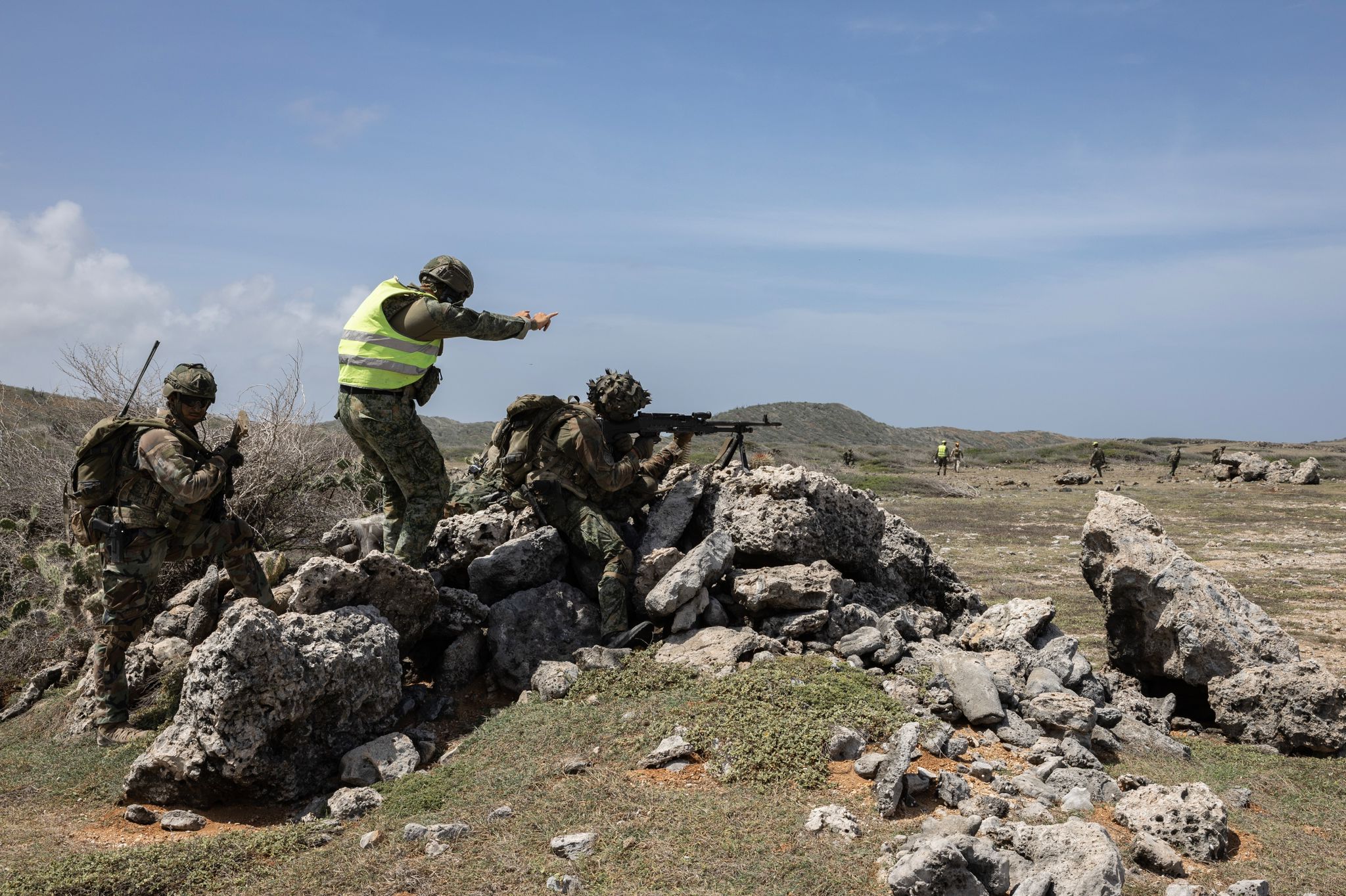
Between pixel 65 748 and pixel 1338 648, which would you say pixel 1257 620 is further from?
pixel 65 748

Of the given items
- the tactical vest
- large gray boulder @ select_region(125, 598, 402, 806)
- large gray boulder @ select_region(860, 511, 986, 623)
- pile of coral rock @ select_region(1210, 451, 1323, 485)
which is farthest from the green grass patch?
pile of coral rock @ select_region(1210, 451, 1323, 485)

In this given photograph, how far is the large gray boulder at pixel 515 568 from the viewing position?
27.7ft

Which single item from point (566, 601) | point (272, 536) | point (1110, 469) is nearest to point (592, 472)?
point (566, 601)

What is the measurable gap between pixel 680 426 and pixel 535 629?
8.22ft

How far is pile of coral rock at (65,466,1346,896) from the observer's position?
17.3 feet

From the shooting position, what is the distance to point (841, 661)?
718 centimetres

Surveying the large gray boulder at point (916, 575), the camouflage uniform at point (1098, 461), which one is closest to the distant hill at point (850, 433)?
the camouflage uniform at point (1098, 461)

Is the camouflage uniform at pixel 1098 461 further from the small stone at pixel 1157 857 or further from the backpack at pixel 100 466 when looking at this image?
the backpack at pixel 100 466

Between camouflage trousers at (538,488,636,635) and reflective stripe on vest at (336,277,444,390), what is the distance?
189cm

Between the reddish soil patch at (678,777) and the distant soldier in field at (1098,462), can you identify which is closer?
the reddish soil patch at (678,777)

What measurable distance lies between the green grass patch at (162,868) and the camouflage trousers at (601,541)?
3240mm

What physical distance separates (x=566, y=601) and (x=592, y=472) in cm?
118

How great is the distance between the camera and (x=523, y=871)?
4793 mm

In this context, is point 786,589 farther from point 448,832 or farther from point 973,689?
point 448,832
